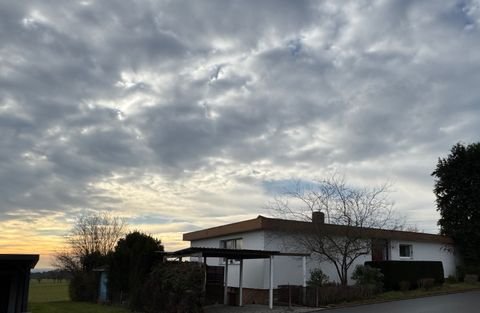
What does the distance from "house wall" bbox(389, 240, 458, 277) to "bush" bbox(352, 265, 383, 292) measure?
17.8 feet

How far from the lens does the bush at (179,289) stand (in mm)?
16002

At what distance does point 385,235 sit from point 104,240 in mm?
28047

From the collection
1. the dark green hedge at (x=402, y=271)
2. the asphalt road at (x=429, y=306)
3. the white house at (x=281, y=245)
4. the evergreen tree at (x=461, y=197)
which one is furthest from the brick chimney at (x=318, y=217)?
the evergreen tree at (x=461, y=197)

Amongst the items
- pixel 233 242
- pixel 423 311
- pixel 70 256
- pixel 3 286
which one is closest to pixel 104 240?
pixel 70 256

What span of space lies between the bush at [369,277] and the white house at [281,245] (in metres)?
1.66

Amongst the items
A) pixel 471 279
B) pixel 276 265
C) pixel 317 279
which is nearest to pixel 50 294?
pixel 276 265

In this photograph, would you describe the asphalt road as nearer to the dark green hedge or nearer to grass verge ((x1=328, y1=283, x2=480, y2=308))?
grass verge ((x1=328, y1=283, x2=480, y2=308))

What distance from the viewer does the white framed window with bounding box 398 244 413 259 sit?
27277 mm

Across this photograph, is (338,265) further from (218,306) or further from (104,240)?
(104,240)

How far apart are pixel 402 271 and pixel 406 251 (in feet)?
15.6

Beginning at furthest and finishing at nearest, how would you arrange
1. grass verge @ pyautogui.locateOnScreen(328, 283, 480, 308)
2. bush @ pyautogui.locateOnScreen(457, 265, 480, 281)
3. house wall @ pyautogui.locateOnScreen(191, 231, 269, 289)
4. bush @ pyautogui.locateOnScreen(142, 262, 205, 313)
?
1. bush @ pyautogui.locateOnScreen(457, 265, 480, 281)
2. house wall @ pyautogui.locateOnScreen(191, 231, 269, 289)
3. grass verge @ pyautogui.locateOnScreen(328, 283, 480, 308)
4. bush @ pyautogui.locateOnScreen(142, 262, 205, 313)

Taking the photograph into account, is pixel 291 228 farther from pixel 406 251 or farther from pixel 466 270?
pixel 466 270

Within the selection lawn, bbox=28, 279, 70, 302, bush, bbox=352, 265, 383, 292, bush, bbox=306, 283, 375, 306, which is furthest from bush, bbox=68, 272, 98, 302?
bush, bbox=352, 265, 383, 292

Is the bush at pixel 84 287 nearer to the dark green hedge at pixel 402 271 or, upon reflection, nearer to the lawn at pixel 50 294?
the lawn at pixel 50 294
